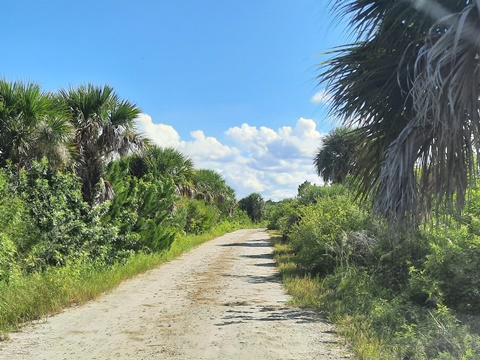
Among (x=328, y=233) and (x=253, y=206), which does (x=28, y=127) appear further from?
(x=253, y=206)

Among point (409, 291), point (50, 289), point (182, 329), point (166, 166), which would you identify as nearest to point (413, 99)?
point (409, 291)

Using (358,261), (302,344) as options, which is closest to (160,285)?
(358,261)

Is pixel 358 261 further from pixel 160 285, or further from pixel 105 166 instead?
pixel 105 166

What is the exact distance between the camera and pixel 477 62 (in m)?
4.05

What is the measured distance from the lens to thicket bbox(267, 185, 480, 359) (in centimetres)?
511

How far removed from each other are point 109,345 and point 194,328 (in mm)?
1446

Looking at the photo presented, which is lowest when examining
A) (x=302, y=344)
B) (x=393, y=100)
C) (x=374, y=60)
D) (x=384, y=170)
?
(x=302, y=344)

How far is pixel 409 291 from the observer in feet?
22.9

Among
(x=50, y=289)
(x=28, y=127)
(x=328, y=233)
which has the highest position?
(x=28, y=127)

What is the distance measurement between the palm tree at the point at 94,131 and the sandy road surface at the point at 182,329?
11.7 ft

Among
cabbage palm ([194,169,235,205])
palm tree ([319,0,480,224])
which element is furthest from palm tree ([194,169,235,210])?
palm tree ([319,0,480,224])

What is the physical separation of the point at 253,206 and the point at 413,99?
82.7 metres

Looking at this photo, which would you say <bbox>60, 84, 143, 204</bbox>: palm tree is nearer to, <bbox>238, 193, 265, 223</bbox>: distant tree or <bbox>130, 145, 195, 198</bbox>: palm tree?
<bbox>130, 145, 195, 198</bbox>: palm tree

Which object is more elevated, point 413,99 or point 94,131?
point 94,131
